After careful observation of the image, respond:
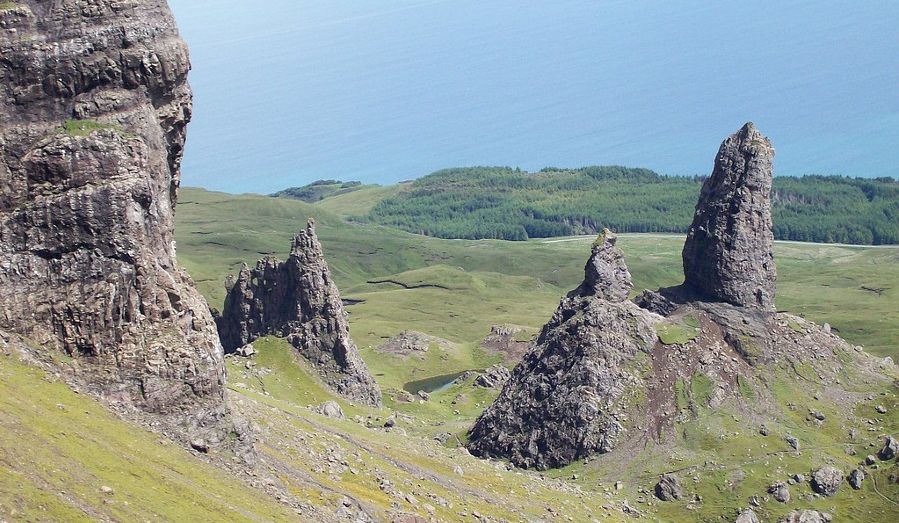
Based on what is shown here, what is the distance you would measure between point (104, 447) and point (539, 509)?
48.7 meters

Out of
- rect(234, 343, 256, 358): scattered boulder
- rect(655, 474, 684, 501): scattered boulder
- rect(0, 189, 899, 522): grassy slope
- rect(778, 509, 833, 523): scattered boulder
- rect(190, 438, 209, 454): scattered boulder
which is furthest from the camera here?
rect(234, 343, 256, 358): scattered boulder

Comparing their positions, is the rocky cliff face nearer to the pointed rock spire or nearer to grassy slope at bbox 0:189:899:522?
grassy slope at bbox 0:189:899:522

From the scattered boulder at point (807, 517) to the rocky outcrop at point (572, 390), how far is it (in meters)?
21.6

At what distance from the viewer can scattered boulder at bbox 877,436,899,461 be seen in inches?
4660

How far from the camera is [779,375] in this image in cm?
13650

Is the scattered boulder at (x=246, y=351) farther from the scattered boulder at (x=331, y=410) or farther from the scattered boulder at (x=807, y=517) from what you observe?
the scattered boulder at (x=807, y=517)

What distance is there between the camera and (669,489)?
11869 centimetres

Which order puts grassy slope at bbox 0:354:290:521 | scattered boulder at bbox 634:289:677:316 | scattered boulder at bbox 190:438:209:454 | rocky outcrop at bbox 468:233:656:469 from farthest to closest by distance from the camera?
1. scattered boulder at bbox 634:289:677:316
2. rocky outcrop at bbox 468:233:656:469
3. scattered boulder at bbox 190:438:209:454
4. grassy slope at bbox 0:354:290:521

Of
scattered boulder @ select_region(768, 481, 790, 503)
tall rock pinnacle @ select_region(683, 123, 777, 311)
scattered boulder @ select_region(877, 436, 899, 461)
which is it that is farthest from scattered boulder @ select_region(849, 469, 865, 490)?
tall rock pinnacle @ select_region(683, 123, 777, 311)

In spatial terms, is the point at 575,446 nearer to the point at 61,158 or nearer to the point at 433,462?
the point at 433,462

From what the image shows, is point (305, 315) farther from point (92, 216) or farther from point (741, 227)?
point (92, 216)

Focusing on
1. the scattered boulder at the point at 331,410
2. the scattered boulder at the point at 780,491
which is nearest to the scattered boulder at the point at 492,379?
the scattered boulder at the point at 331,410

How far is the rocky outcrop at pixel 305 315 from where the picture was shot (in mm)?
148750

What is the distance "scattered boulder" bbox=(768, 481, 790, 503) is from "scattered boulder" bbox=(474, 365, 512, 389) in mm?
67038
